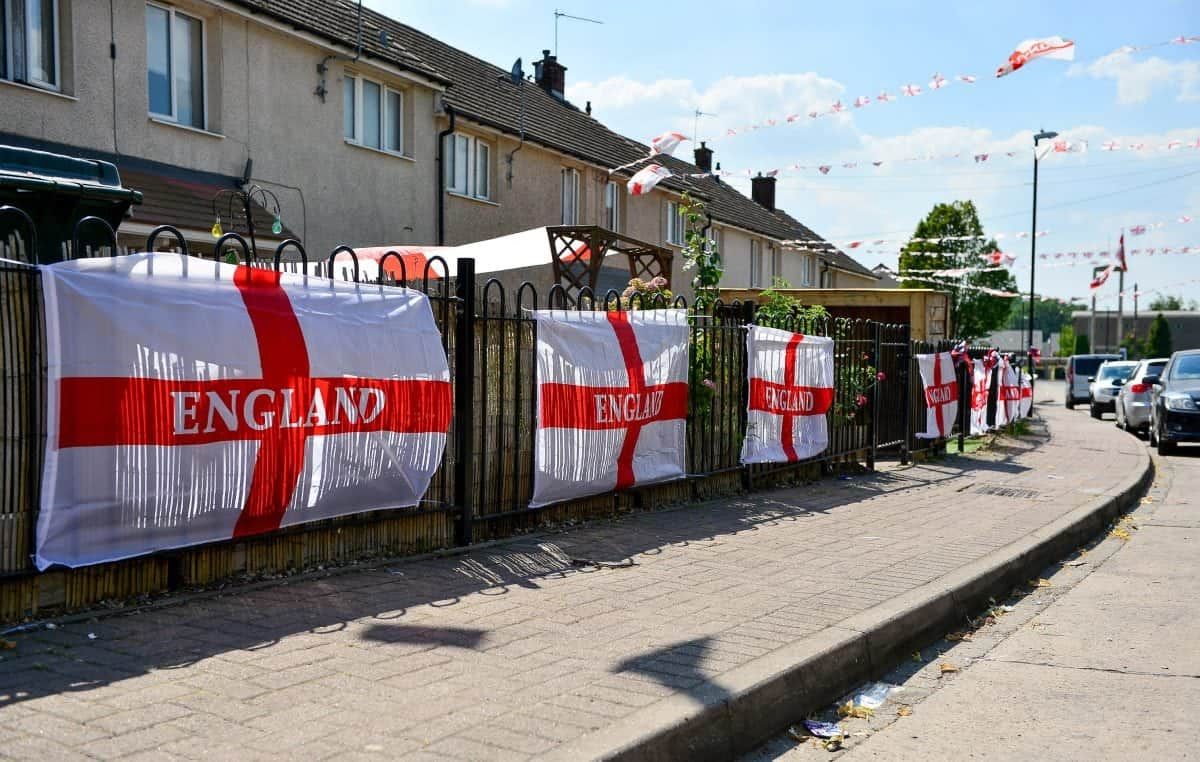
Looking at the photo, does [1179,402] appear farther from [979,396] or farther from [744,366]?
[744,366]

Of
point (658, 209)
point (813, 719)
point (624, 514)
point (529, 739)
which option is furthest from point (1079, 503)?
point (658, 209)

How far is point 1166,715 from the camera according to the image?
462cm

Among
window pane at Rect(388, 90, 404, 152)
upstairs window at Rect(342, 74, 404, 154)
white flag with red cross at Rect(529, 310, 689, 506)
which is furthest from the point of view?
window pane at Rect(388, 90, 404, 152)

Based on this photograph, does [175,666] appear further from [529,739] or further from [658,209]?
[658,209]

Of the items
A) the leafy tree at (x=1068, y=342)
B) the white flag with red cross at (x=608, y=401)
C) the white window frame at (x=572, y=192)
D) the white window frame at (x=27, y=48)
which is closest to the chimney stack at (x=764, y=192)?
the white window frame at (x=572, y=192)

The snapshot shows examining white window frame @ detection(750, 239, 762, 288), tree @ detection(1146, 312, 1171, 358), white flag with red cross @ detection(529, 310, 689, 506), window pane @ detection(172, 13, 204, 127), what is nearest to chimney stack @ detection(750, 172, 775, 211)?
white window frame @ detection(750, 239, 762, 288)

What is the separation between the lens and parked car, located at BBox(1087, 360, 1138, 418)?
30.4 m

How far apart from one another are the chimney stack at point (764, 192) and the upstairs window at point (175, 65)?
35.9 m

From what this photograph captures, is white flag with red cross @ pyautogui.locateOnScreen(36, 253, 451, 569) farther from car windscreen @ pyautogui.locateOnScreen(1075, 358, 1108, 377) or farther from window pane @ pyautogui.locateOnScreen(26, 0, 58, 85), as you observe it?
car windscreen @ pyautogui.locateOnScreen(1075, 358, 1108, 377)

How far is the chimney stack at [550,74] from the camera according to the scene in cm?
3077

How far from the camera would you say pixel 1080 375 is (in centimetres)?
3847

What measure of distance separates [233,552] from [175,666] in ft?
4.77

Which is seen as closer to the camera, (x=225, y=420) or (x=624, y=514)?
(x=225, y=420)

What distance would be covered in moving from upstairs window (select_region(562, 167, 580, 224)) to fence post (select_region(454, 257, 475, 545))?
17.8 m
